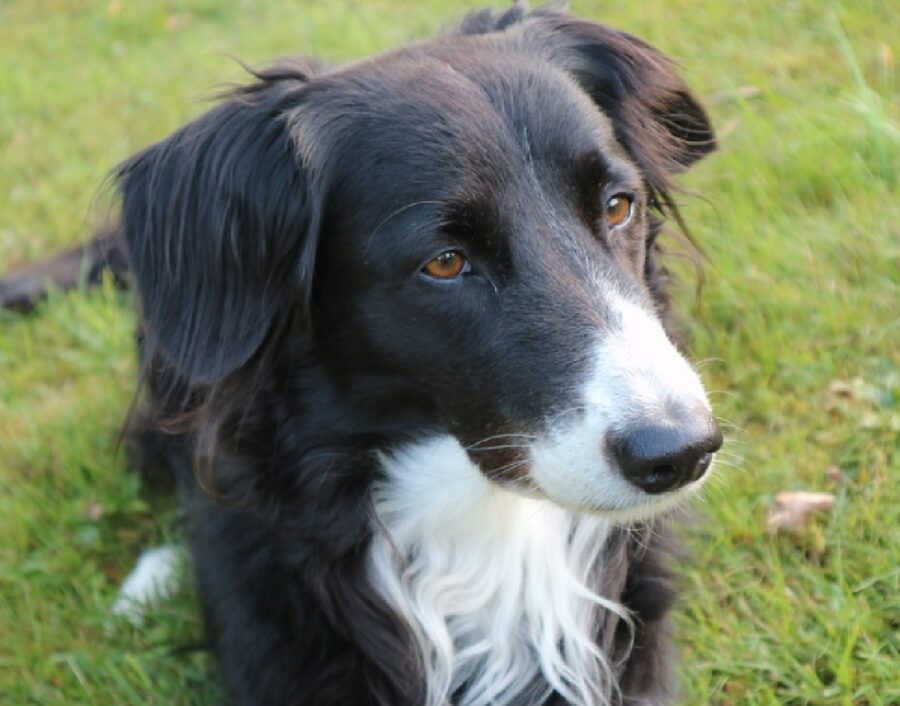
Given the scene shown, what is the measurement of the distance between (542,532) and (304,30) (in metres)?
4.53

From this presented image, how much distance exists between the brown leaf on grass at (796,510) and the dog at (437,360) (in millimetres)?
571

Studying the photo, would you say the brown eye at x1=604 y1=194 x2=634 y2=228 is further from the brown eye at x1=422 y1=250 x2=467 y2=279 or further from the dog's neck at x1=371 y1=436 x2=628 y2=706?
the dog's neck at x1=371 y1=436 x2=628 y2=706

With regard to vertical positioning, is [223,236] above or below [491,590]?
above

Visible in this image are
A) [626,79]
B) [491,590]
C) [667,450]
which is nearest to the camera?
[667,450]

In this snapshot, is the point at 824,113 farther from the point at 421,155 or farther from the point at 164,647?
the point at 164,647

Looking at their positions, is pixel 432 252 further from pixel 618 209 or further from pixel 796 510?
A: pixel 796 510

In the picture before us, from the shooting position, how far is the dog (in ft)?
7.00

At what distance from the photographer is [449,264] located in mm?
2203

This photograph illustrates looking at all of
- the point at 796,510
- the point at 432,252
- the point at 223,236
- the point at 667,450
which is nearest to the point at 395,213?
the point at 432,252

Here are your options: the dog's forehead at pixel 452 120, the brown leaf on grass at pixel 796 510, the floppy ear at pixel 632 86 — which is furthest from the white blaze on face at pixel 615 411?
the brown leaf on grass at pixel 796 510

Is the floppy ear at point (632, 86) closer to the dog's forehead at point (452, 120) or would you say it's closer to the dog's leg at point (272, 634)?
the dog's forehead at point (452, 120)

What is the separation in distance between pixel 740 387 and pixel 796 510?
61 centimetres

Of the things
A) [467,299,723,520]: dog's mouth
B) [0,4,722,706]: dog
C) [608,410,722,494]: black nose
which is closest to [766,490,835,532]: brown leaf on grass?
[0,4,722,706]: dog

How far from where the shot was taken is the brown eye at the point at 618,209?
231 centimetres
